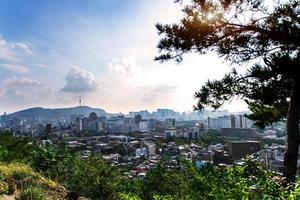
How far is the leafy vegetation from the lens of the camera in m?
3.41

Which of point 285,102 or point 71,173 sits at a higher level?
point 285,102

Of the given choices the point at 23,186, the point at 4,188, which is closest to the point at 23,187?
the point at 23,186

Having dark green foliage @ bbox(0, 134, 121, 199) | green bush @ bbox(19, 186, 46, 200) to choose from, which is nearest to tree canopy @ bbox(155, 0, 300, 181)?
green bush @ bbox(19, 186, 46, 200)

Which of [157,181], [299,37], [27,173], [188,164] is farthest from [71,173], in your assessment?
[299,37]

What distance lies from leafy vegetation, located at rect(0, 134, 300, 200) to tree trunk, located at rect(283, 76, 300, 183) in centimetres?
139

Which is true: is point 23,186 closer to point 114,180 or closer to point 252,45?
point 252,45

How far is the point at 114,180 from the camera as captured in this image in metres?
18.7

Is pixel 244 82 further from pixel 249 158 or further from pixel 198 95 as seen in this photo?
pixel 249 158

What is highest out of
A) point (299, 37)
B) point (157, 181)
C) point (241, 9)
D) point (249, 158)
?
point (241, 9)

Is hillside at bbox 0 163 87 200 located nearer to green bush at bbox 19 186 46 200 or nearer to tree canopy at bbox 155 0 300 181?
green bush at bbox 19 186 46 200

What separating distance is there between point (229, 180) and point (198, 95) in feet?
14.3

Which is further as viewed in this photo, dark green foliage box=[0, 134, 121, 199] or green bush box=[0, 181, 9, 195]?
dark green foliage box=[0, 134, 121, 199]

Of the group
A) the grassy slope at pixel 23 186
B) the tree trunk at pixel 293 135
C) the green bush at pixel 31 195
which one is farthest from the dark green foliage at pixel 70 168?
the tree trunk at pixel 293 135

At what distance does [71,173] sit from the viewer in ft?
53.2
